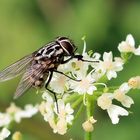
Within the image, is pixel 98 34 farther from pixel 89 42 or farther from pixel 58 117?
pixel 58 117

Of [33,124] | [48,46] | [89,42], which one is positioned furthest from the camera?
[89,42]

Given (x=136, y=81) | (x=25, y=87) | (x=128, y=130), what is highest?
(x=25, y=87)

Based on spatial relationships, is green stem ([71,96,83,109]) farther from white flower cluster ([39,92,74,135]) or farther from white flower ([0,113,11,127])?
white flower ([0,113,11,127])

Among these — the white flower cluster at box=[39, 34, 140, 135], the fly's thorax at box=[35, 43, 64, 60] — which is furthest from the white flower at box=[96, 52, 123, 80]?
the fly's thorax at box=[35, 43, 64, 60]

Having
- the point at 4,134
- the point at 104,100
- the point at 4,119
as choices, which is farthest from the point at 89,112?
the point at 4,119

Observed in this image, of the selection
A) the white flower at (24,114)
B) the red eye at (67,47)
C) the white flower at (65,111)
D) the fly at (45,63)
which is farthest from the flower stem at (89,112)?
the white flower at (24,114)

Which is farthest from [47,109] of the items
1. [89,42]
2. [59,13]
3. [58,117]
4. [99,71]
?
[59,13]

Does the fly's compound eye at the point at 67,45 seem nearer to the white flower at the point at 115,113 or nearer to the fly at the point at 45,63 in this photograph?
the fly at the point at 45,63
